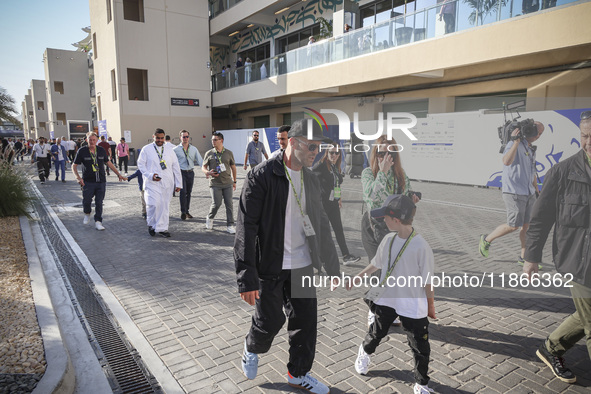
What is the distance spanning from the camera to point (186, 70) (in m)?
29.3

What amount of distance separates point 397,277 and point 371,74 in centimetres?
1483

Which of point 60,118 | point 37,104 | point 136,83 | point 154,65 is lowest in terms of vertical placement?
point 60,118

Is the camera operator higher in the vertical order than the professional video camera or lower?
lower

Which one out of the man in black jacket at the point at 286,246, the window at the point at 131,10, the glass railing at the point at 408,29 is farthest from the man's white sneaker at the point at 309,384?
the window at the point at 131,10

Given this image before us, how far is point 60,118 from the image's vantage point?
4750 centimetres

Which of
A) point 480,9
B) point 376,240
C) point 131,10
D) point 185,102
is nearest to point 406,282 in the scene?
point 376,240

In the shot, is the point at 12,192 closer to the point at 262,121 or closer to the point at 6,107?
the point at 6,107

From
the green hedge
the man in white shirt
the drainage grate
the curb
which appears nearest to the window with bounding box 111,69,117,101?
the man in white shirt

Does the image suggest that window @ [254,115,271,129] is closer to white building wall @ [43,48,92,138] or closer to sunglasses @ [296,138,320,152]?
sunglasses @ [296,138,320,152]

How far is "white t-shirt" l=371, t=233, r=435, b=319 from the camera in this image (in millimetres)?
2916

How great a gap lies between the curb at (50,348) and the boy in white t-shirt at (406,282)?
8.19ft

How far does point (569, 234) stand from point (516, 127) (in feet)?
3.30

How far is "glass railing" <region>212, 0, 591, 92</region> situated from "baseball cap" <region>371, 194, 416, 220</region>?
1116 centimetres

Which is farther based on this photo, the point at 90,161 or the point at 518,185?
the point at 90,161
